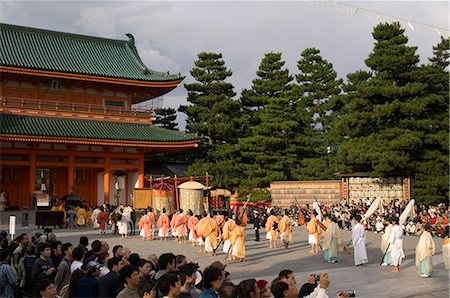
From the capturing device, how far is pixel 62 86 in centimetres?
3309

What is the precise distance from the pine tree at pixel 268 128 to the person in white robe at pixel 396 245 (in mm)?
21894

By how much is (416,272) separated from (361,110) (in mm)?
19452

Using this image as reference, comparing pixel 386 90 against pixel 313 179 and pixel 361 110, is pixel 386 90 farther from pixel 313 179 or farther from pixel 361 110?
pixel 313 179

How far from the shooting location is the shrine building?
1172 inches

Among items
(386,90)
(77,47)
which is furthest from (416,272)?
(77,47)

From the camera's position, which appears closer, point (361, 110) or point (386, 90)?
point (386, 90)

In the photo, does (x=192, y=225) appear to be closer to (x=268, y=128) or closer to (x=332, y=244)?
(x=332, y=244)

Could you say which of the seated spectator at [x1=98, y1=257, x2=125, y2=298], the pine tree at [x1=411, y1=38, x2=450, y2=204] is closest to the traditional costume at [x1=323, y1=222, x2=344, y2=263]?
the seated spectator at [x1=98, y1=257, x2=125, y2=298]

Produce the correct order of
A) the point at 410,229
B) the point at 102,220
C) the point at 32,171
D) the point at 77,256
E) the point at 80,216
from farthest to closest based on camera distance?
1. the point at 32,171
2. the point at 80,216
3. the point at 410,229
4. the point at 102,220
5. the point at 77,256

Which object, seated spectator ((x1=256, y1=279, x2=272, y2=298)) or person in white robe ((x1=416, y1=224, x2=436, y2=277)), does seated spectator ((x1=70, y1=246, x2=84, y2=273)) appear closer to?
seated spectator ((x1=256, y1=279, x2=272, y2=298))

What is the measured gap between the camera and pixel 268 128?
123 feet

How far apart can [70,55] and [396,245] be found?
26910mm

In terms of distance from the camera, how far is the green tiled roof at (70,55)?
3253 cm

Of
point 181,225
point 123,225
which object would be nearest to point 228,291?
point 181,225
